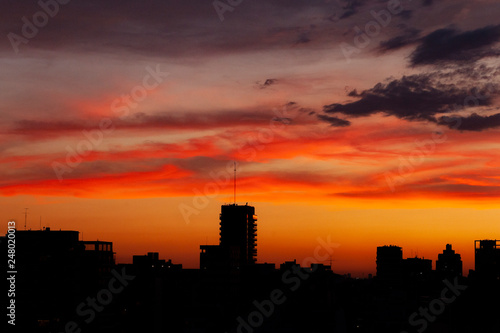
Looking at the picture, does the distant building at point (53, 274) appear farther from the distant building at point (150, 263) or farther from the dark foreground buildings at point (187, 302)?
the distant building at point (150, 263)

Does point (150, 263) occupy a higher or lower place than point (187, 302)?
higher

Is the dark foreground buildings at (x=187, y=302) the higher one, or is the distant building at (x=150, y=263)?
the distant building at (x=150, y=263)

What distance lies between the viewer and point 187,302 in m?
164

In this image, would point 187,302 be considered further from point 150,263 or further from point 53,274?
point 53,274

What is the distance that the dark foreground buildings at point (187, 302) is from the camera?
129125 mm

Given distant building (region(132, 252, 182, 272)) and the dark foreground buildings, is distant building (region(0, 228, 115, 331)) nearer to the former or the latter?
the dark foreground buildings

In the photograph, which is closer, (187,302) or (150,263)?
(187,302)

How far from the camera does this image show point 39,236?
13862 cm

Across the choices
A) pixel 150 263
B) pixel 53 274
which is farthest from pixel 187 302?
pixel 53 274

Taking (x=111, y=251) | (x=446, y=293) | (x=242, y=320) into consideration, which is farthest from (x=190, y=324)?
(x=446, y=293)

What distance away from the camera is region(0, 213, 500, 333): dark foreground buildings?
12912cm

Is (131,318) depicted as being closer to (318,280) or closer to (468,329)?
(318,280)

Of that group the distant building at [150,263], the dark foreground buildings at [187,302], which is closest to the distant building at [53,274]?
the dark foreground buildings at [187,302]

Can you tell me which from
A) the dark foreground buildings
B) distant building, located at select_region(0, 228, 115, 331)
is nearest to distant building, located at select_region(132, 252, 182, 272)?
the dark foreground buildings
